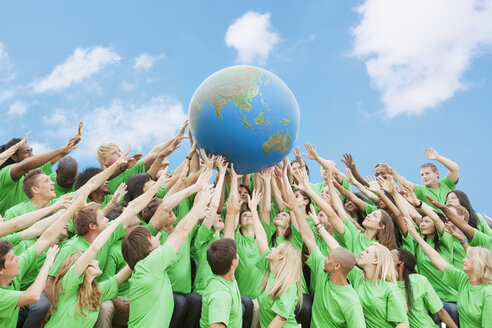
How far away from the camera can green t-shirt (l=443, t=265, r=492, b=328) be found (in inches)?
222

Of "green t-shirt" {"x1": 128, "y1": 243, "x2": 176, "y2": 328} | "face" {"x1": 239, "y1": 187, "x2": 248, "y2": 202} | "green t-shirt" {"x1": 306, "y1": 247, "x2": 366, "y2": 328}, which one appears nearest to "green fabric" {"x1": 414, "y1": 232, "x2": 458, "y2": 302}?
"green t-shirt" {"x1": 306, "y1": 247, "x2": 366, "y2": 328}

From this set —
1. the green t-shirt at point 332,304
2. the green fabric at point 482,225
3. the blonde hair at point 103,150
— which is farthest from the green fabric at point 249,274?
the green fabric at point 482,225

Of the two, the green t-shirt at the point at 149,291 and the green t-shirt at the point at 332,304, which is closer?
the green t-shirt at the point at 149,291

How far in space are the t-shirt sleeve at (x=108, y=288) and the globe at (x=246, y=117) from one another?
224cm

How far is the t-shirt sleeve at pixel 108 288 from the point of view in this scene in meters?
4.98

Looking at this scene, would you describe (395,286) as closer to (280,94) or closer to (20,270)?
(280,94)

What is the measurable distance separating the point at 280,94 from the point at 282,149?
31.1 inches

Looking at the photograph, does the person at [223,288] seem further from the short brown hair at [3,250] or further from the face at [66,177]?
the face at [66,177]

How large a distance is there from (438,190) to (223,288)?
6491mm

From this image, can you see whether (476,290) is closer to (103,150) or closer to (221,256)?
(221,256)

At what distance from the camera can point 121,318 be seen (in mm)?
5770

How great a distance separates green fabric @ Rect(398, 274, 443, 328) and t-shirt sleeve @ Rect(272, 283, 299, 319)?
1.75 metres

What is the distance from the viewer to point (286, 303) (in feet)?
16.7

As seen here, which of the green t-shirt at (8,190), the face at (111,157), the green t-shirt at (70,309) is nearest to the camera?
the green t-shirt at (70,309)
